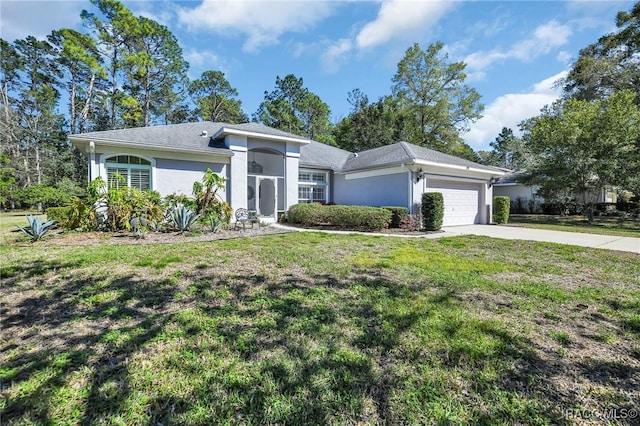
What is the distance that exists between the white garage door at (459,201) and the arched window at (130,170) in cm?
1283

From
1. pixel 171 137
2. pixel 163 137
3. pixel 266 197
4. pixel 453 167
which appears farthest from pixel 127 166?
pixel 453 167

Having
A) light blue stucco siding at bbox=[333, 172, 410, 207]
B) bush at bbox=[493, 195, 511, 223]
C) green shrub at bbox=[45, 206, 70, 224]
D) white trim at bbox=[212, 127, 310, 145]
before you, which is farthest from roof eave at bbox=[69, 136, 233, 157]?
bush at bbox=[493, 195, 511, 223]

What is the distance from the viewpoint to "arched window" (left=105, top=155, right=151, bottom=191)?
1162cm

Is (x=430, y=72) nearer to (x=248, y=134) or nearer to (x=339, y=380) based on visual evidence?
(x=248, y=134)

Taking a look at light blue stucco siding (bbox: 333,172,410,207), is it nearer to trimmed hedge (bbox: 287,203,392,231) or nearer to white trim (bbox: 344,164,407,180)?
white trim (bbox: 344,164,407,180)

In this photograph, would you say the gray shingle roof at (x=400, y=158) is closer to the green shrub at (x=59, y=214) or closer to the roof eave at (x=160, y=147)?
the roof eave at (x=160, y=147)

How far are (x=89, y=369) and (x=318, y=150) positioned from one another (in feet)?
59.4

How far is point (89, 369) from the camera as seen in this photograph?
2408 millimetres

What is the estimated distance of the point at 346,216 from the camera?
12.1 m

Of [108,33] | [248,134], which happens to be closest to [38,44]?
[108,33]

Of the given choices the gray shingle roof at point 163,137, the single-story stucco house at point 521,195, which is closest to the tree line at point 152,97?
the single-story stucco house at point 521,195

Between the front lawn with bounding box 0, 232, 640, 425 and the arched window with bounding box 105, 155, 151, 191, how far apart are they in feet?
23.1

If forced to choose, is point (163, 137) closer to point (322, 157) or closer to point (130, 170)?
point (130, 170)

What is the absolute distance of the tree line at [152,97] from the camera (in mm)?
23844
